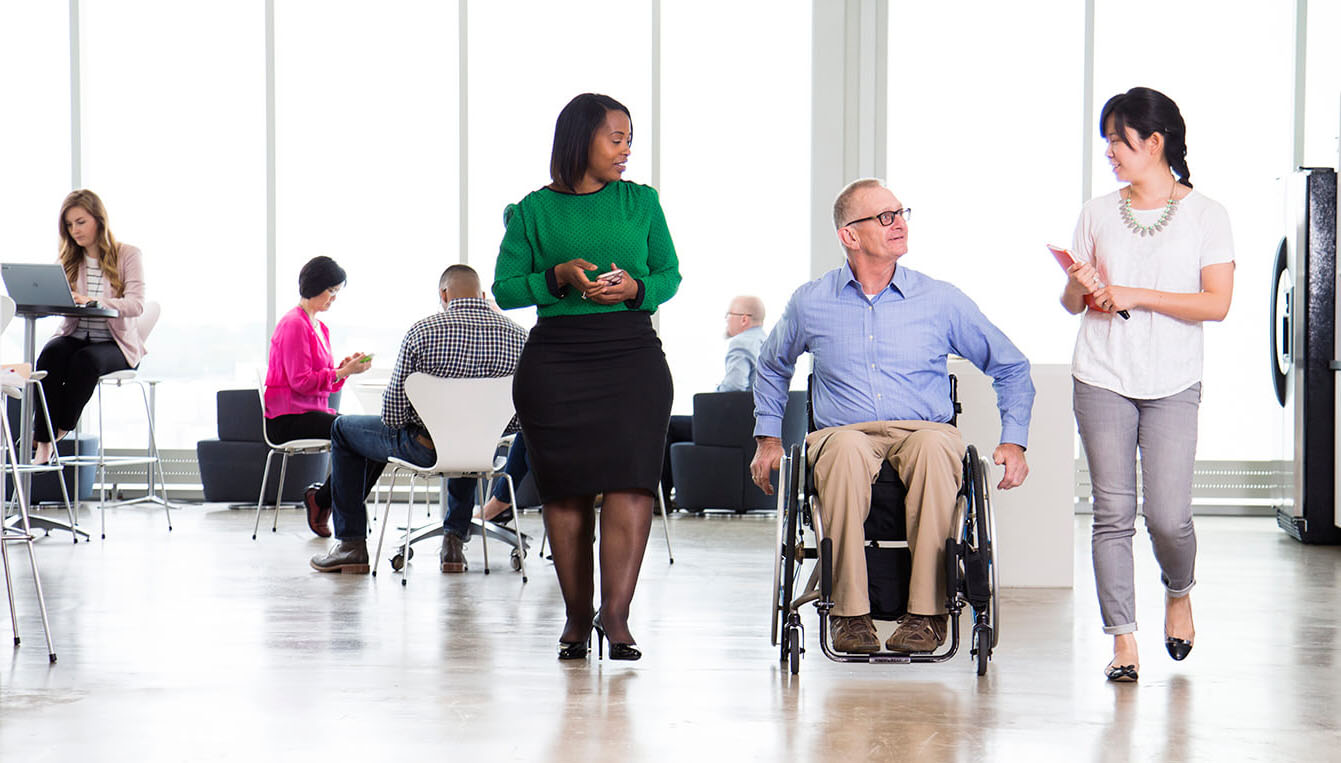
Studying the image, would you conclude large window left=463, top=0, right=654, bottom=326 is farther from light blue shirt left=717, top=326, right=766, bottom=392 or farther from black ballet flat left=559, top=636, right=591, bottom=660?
black ballet flat left=559, top=636, right=591, bottom=660

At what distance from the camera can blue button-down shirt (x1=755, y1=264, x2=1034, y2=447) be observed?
10.8ft

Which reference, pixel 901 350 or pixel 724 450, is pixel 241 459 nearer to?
pixel 724 450

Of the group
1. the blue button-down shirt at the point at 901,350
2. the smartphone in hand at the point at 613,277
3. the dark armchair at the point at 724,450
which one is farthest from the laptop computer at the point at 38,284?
the blue button-down shirt at the point at 901,350

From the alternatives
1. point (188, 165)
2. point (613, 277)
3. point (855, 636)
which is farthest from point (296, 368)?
point (855, 636)

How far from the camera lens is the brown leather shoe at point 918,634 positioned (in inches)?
120

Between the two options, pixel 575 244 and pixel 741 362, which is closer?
pixel 575 244

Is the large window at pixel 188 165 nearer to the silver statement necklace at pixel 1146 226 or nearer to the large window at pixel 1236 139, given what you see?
the large window at pixel 1236 139

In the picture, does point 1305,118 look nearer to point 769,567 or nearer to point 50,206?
point 769,567

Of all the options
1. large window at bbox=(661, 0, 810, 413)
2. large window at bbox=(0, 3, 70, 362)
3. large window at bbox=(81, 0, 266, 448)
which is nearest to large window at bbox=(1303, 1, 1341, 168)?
large window at bbox=(661, 0, 810, 413)

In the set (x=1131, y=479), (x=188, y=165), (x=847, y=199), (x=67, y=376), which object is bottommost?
(x=1131, y=479)

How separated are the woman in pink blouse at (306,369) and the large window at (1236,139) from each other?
453 centimetres

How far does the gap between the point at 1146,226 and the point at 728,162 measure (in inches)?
216

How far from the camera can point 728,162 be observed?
27.9ft

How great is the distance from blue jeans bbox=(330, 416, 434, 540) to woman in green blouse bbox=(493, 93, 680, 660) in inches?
66.4
